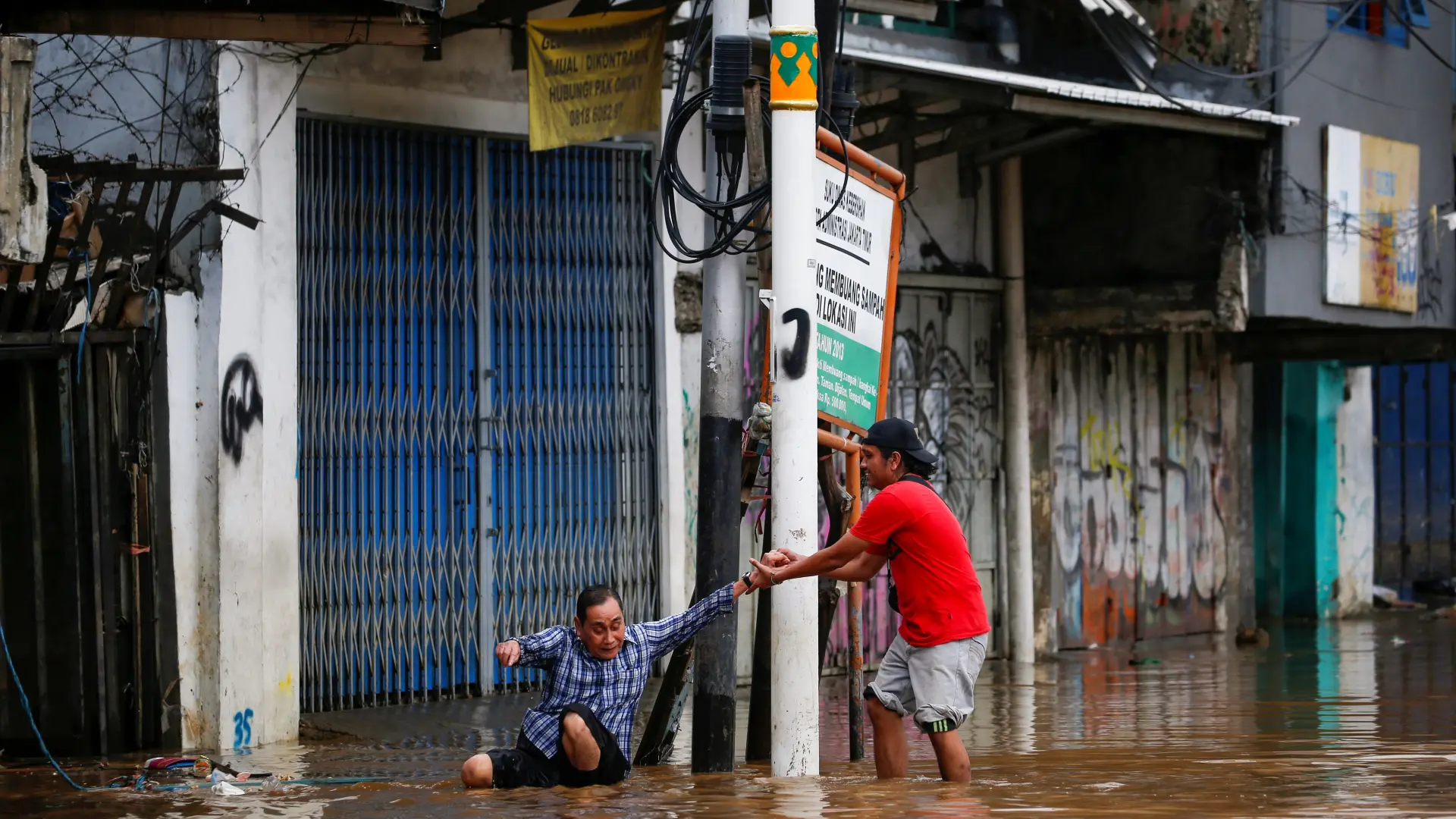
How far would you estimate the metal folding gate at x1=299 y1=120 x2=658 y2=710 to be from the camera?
1045 centimetres

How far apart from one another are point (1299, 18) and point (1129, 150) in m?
1.74

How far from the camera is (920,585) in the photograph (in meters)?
7.28

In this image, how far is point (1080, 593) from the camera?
15.1 m

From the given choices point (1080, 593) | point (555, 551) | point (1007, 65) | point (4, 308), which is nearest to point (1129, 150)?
point (1007, 65)

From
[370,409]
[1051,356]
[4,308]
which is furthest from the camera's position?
[1051,356]

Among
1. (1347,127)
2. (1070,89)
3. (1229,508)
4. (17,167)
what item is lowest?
(1229,508)

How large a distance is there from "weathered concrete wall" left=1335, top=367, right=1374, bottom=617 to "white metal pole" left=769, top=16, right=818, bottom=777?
12880 millimetres

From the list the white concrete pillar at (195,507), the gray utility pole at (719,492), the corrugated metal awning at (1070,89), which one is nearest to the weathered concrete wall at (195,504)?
the white concrete pillar at (195,507)

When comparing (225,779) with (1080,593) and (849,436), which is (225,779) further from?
(1080,593)

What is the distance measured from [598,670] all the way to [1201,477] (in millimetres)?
10450

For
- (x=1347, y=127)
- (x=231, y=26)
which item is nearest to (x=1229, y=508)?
(x=1347, y=127)

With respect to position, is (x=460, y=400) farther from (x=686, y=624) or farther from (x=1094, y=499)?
(x=1094, y=499)

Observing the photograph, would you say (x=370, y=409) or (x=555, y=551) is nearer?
(x=370, y=409)

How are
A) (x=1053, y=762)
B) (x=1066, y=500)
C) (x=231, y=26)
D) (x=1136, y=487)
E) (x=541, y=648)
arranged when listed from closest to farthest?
(x=541, y=648)
(x=231, y=26)
(x=1053, y=762)
(x=1066, y=500)
(x=1136, y=487)
